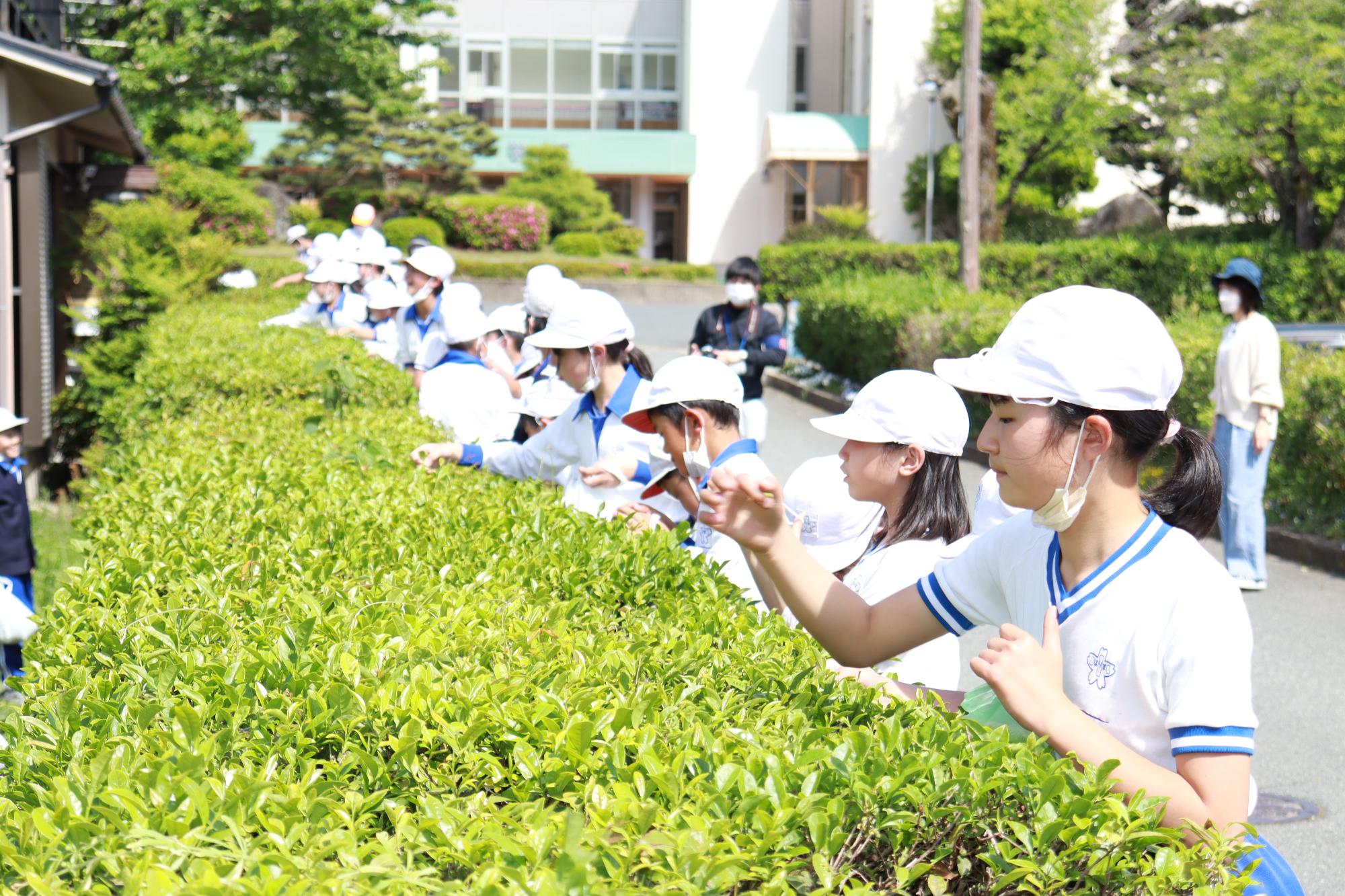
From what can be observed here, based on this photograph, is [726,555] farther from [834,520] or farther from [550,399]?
[550,399]

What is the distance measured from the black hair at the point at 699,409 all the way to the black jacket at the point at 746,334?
629 cm

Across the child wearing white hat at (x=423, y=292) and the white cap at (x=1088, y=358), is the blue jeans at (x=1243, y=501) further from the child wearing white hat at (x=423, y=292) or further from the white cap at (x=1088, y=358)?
the white cap at (x=1088, y=358)

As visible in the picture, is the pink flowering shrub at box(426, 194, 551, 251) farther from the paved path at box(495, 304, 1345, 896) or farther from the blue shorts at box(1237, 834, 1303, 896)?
the blue shorts at box(1237, 834, 1303, 896)

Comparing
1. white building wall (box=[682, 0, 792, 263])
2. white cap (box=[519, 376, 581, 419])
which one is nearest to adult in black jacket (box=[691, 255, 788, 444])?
white cap (box=[519, 376, 581, 419])

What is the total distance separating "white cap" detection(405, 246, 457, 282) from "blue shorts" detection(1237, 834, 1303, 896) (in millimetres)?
7866

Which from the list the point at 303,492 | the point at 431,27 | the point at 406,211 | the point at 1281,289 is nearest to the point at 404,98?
the point at 406,211

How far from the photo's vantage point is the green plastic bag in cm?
255

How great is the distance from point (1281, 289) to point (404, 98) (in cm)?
2461

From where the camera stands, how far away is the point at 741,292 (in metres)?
10.6

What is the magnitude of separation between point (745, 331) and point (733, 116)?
39882mm

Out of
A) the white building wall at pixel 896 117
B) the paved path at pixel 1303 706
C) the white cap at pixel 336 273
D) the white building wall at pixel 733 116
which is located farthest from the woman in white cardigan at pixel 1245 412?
the white building wall at pixel 733 116

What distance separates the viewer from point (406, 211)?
138ft

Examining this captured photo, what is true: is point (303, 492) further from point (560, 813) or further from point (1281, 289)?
point (1281, 289)

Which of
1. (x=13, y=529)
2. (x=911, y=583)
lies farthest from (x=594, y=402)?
(x=13, y=529)
